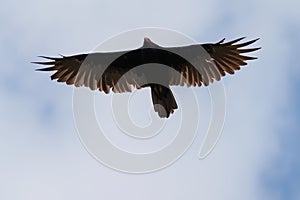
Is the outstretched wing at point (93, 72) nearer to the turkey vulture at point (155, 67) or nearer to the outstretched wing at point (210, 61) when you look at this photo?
the turkey vulture at point (155, 67)

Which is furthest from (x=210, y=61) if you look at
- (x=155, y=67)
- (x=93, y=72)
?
(x=93, y=72)

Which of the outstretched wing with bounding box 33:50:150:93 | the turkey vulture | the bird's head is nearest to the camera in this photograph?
the bird's head

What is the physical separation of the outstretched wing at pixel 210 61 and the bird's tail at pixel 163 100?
724 millimetres

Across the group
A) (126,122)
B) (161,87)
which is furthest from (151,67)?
(126,122)

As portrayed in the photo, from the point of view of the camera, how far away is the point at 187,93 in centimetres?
1562

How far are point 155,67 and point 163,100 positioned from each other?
864 mm

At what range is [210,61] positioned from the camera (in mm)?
15430

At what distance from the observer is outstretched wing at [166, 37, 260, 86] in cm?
1516

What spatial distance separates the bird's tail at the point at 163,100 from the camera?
48.1 ft

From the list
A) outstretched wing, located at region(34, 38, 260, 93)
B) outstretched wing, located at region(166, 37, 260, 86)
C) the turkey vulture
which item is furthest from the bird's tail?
outstretched wing, located at region(166, 37, 260, 86)

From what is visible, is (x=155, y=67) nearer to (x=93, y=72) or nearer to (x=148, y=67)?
(x=148, y=67)

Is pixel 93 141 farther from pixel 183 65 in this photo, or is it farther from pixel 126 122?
pixel 183 65

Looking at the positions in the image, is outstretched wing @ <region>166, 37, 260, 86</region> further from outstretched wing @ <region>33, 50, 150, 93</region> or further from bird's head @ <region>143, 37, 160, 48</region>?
outstretched wing @ <region>33, 50, 150, 93</region>

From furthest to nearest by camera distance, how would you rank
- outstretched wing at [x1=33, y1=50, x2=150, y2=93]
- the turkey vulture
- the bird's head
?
outstretched wing at [x1=33, y1=50, x2=150, y2=93] < the turkey vulture < the bird's head
